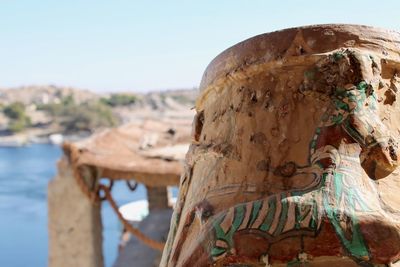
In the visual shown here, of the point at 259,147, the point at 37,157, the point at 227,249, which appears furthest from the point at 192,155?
the point at 37,157

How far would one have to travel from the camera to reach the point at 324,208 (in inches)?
23.0

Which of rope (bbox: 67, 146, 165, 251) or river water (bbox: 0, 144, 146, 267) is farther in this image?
river water (bbox: 0, 144, 146, 267)

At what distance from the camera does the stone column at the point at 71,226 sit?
317cm

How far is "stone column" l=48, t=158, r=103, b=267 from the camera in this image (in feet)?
10.4

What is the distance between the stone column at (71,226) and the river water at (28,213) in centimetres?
305

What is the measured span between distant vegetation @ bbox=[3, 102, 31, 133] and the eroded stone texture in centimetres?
3256

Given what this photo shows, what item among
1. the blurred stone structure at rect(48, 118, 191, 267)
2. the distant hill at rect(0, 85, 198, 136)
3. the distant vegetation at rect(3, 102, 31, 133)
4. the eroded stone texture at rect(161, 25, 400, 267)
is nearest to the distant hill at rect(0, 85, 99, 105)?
the distant hill at rect(0, 85, 198, 136)

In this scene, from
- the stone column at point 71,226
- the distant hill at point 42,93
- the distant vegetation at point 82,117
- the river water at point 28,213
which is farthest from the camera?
the distant hill at point 42,93

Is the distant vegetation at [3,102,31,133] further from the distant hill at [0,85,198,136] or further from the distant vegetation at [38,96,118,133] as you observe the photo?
the distant vegetation at [38,96,118,133]

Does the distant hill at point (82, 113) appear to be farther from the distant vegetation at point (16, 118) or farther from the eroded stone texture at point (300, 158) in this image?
the eroded stone texture at point (300, 158)

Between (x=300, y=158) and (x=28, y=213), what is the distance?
13.3 m

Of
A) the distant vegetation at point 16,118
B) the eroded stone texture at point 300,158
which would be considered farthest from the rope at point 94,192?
the distant vegetation at point 16,118

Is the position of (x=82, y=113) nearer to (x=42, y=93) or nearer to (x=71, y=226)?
(x=42, y=93)

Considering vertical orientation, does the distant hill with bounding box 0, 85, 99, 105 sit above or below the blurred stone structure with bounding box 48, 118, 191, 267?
below
